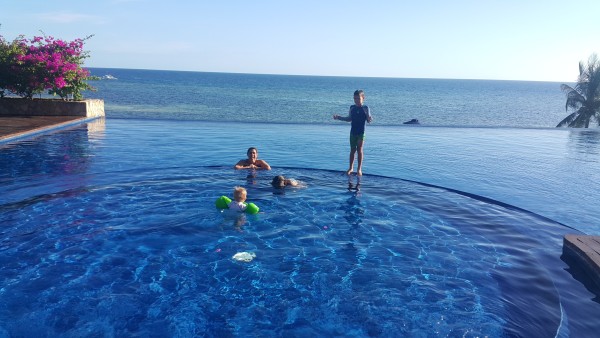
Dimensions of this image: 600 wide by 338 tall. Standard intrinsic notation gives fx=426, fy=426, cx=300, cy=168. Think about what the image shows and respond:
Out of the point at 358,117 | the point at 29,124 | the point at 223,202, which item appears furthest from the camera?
the point at 29,124

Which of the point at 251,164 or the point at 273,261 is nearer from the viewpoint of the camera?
the point at 273,261

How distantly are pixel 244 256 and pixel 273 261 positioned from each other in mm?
524

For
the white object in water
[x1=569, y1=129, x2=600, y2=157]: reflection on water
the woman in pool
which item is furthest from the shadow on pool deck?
[x1=569, y1=129, x2=600, y2=157]: reflection on water

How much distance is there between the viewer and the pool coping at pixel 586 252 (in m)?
6.50

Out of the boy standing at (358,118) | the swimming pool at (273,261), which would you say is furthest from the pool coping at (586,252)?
the boy standing at (358,118)

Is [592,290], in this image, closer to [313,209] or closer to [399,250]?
[399,250]

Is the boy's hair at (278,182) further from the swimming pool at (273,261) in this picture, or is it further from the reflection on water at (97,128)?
the reflection on water at (97,128)

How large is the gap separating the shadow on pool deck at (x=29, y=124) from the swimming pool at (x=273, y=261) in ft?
16.7

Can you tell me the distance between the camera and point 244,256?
726 centimetres

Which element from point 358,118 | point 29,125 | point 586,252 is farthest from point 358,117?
point 29,125

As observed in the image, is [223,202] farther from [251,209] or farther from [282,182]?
[282,182]

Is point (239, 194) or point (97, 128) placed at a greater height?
point (97, 128)

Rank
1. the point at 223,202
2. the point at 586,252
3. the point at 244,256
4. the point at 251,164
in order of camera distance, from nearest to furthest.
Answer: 1. the point at 586,252
2. the point at 244,256
3. the point at 223,202
4. the point at 251,164

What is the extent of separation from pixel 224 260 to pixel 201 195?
3.77 metres
